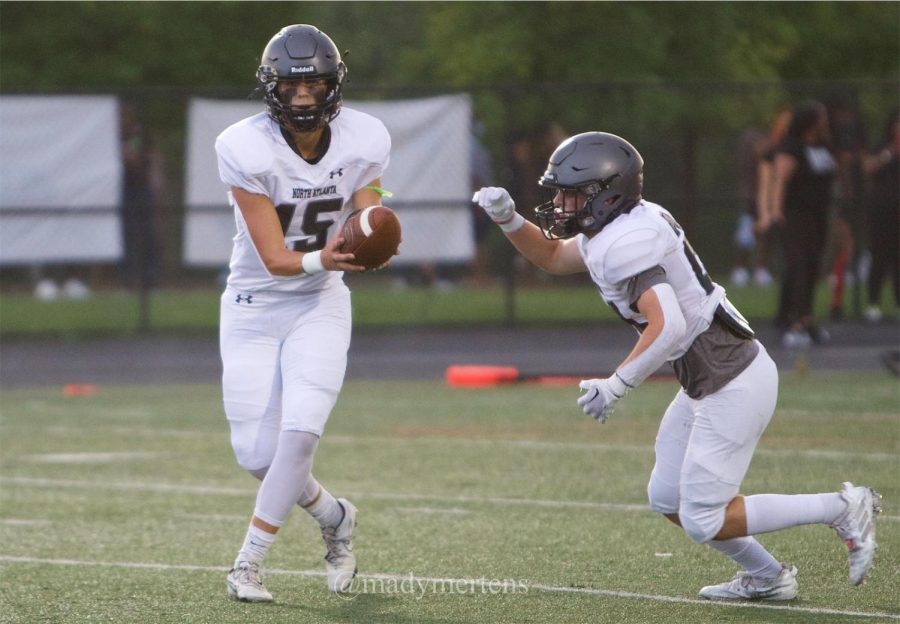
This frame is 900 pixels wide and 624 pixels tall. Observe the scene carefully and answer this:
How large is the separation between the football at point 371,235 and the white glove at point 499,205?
0.31 metres

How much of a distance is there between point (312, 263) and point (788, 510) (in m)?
1.82

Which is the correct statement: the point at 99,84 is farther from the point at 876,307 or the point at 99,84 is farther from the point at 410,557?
the point at 410,557

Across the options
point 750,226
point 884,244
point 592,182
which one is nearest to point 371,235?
point 592,182

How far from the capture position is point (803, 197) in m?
13.0

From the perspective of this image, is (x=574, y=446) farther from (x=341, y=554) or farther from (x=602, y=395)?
(x=602, y=395)

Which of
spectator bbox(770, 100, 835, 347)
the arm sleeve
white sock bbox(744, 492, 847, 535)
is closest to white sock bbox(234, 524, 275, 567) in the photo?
the arm sleeve

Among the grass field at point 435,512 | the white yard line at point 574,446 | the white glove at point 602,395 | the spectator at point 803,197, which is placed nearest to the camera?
the white glove at point 602,395

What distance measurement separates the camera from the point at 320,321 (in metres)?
5.54

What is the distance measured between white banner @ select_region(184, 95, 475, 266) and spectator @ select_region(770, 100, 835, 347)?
4.22 meters

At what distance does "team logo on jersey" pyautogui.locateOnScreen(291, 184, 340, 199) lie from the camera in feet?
18.1

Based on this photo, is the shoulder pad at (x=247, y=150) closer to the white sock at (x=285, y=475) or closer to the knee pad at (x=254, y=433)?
the knee pad at (x=254, y=433)

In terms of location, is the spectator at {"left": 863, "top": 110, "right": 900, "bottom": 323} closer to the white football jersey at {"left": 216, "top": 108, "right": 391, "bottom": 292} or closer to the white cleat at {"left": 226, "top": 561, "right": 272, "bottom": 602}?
the white football jersey at {"left": 216, "top": 108, "right": 391, "bottom": 292}

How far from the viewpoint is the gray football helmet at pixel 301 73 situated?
214 inches

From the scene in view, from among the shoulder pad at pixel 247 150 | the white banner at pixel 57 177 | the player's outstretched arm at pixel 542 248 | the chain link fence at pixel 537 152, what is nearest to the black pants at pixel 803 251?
the chain link fence at pixel 537 152
